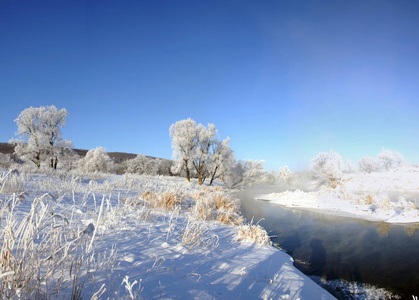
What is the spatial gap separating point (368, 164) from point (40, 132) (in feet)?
252

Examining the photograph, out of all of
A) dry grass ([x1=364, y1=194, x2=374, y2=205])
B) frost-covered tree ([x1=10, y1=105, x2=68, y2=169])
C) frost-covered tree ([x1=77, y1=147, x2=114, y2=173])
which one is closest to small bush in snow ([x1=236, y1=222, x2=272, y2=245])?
dry grass ([x1=364, y1=194, x2=374, y2=205])

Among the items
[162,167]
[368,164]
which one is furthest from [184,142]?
[368,164]

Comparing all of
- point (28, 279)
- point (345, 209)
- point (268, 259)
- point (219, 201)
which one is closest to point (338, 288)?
point (268, 259)

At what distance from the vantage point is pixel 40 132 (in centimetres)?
2380

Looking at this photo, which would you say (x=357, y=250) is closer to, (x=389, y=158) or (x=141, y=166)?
(x=141, y=166)

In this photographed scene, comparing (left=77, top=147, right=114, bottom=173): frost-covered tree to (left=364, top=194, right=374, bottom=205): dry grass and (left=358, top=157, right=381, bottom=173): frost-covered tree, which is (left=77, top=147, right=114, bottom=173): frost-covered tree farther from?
(left=358, top=157, right=381, bottom=173): frost-covered tree

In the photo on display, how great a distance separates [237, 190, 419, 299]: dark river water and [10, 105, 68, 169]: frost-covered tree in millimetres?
25999

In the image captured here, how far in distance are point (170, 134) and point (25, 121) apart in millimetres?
15908

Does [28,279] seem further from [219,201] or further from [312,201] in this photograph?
[312,201]

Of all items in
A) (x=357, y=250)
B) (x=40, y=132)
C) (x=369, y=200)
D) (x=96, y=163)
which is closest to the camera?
(x=357, y=250)

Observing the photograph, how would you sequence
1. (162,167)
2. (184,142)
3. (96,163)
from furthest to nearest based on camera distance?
(162,167), (96,163), (184,142)

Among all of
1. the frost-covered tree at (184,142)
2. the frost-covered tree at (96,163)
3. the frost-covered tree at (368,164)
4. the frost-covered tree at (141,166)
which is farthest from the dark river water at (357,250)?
the frost-covered tree at (368,164)

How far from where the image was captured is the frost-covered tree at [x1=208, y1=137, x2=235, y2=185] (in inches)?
1122

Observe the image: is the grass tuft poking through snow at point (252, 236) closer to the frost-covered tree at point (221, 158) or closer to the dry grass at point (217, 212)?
the dry grass at point (217, 212)
